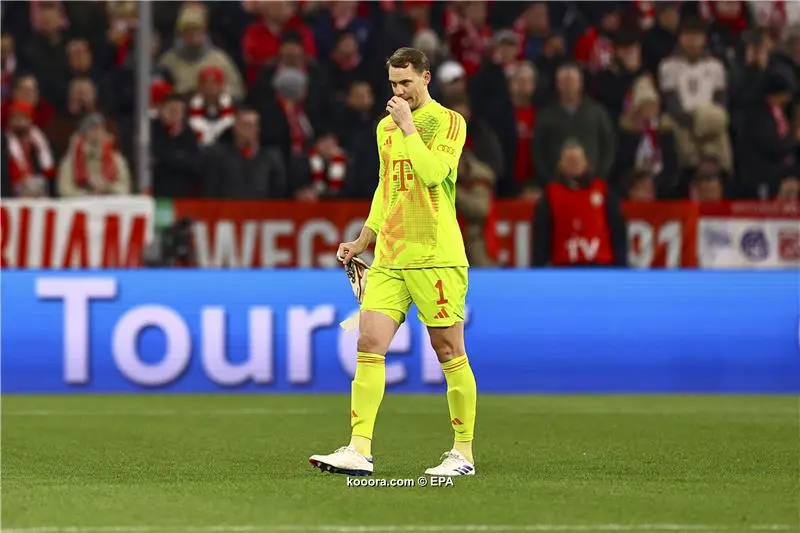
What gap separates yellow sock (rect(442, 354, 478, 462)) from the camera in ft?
28.7

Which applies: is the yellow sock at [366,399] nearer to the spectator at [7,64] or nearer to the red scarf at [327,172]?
the red scarf at [327,172]

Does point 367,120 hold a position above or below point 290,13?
below

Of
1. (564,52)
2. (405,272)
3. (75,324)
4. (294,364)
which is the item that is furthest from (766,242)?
(405,272)

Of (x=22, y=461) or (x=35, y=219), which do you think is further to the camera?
(x=35, y=219)

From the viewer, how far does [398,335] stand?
1443 cm

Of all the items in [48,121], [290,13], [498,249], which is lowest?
[498,249]

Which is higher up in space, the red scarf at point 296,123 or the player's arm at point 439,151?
the red scarf at point 296,123

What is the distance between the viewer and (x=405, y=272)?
8656mm

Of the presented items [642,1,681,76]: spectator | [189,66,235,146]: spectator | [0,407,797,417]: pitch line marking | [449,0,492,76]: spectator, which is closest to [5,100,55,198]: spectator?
[189,66,235,146]: spectator

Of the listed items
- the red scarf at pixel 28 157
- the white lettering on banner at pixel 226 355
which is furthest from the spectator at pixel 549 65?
the white lettering on banner at pixel 226 355

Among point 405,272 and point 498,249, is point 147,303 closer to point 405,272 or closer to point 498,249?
point 498,249

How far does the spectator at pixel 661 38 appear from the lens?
2033cm

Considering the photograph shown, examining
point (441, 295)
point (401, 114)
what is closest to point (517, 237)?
point (441, 295)

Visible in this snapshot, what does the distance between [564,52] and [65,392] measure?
8106mm
